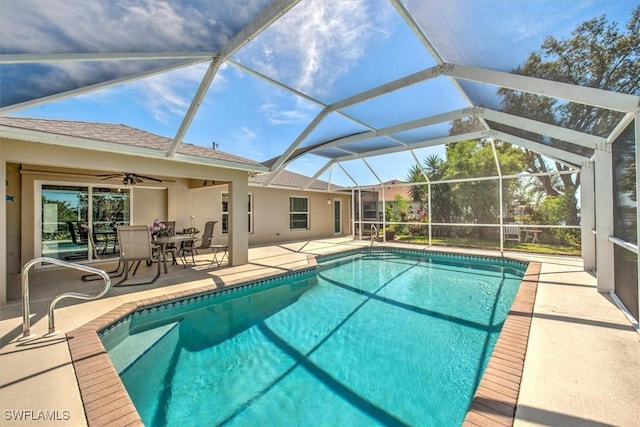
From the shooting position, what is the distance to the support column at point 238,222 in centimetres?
810

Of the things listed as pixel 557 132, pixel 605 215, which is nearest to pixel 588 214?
pixel 605 215

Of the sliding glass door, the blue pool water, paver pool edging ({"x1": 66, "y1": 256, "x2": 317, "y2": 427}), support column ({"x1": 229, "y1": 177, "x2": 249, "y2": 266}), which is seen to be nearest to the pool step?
the blue pool water

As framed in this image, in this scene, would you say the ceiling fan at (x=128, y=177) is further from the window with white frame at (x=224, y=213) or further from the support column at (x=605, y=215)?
the support column at (x=605, y=215)

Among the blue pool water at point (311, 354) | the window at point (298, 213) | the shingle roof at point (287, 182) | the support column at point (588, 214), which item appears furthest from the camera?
the window at point (298, 213)

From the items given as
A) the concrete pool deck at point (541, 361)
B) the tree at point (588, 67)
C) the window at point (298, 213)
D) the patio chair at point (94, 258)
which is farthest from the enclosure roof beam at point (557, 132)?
the window at point (298, 213)

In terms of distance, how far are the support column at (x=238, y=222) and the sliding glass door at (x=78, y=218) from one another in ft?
12.8

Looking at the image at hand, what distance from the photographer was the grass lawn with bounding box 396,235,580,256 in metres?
12.2

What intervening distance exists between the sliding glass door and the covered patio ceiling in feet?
12.3

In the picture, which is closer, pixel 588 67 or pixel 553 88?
pixel 588 67

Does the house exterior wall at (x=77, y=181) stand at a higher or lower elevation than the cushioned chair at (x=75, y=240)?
higher

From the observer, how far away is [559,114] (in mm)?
4824

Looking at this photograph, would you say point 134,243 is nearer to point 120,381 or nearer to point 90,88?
point 90,88

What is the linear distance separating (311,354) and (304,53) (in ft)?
15.7

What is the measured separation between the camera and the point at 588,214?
747 cm
